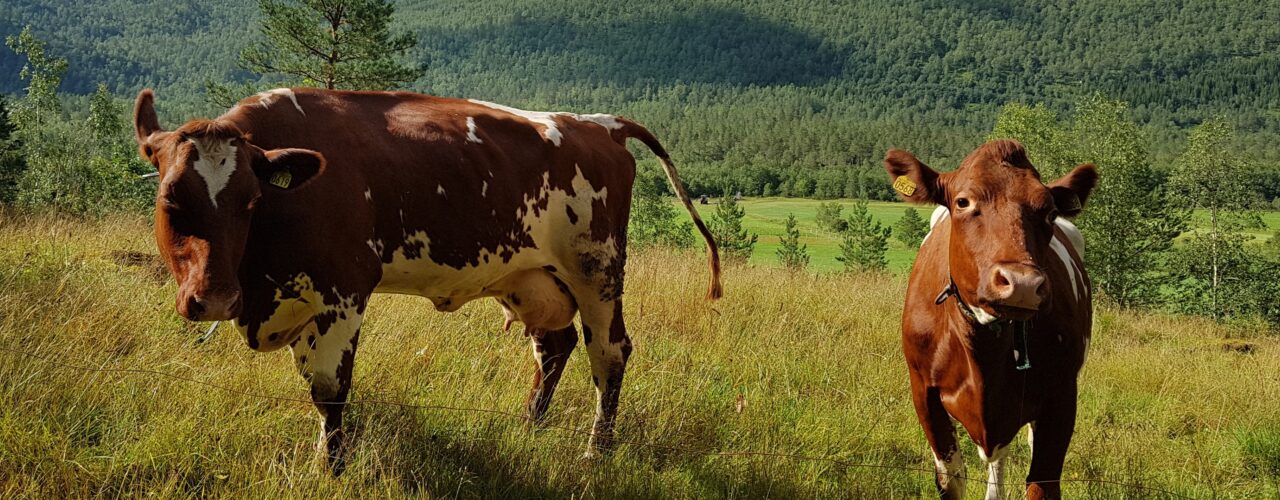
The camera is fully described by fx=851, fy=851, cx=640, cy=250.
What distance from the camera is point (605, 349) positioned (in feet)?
17.6

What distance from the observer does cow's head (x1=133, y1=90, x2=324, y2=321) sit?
3314 millimetres

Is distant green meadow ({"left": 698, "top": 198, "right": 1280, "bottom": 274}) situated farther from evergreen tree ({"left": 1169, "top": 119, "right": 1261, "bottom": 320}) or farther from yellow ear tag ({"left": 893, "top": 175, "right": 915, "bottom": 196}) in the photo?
yellow ear tag ({"left": 893, "top": 175, "right": 915, "bottom": 196})

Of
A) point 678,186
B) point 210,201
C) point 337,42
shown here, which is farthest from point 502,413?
point 337,42

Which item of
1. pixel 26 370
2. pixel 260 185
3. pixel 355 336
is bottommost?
pixel 26 370

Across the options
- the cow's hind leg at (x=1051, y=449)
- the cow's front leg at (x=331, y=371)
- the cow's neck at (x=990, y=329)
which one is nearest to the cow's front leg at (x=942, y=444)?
the cow's hind leg at (x=1051, y=449)

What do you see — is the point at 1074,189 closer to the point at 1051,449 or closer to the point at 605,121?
the point at 1051,449

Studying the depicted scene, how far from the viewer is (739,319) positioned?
344 inches

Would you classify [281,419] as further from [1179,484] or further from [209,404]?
[1179,484]

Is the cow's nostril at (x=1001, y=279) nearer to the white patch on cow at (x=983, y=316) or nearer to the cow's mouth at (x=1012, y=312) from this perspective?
the cow's mouth at (x=1012, y=312)

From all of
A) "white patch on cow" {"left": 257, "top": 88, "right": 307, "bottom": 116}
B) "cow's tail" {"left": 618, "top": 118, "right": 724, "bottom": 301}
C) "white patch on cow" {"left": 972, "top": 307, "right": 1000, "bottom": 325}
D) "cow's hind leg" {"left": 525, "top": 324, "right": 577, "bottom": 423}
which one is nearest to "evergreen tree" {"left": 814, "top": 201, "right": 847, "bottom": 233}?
"cow's tail" {"left": 618, "top": 118, "right": 724, "bottom": 301}

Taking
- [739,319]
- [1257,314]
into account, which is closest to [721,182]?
[1257,314]

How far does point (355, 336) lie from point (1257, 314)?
58252 mm

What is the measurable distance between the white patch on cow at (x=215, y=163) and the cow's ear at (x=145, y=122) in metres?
0.42

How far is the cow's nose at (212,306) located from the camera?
10.7ft
